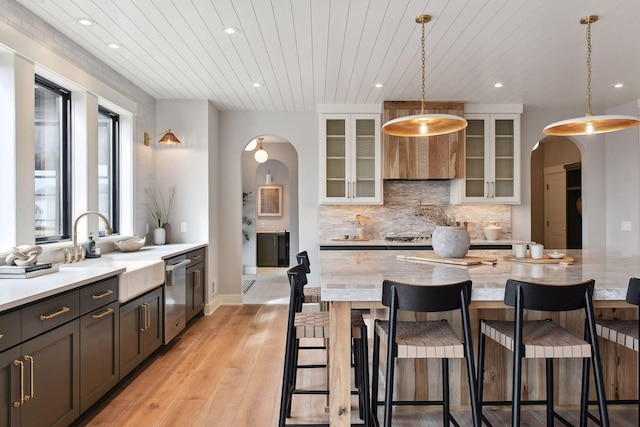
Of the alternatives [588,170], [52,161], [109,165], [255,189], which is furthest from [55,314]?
[255,189]

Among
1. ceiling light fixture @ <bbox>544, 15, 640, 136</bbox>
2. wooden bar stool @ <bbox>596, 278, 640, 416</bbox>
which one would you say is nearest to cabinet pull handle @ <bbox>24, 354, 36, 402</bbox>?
wooden bar stool @ <bbox>596, 278, 640, 416</bbox>

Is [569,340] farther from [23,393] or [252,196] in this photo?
[252,196]

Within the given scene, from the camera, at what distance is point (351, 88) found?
14.8ft

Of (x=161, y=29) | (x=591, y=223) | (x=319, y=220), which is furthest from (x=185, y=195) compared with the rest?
(x=591, y=223)

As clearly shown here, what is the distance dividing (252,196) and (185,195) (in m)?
3.47

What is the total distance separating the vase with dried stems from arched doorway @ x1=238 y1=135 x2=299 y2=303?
3038 millimetres

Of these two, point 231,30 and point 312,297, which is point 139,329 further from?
point 231,30

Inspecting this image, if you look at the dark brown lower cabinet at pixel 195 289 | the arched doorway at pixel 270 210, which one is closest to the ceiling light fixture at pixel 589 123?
the dark brown lower cabinet at pixel 195 289

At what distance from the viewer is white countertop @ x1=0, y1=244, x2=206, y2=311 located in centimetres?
184

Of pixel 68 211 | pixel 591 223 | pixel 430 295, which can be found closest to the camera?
pixel 430 295

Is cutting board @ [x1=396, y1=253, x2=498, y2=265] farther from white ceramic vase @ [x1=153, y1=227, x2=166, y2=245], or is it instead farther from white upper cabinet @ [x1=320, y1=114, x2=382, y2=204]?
white ceramic vase @ [x1=153, y1=227, x2=166, y2=245]

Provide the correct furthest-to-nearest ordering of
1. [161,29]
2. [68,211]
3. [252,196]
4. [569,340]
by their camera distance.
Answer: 1. [252,196]
2. [68,211]
3. [161,29]
4. [569,340]

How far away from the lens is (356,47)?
11.0 feet

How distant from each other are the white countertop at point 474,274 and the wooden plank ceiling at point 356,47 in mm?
1705
